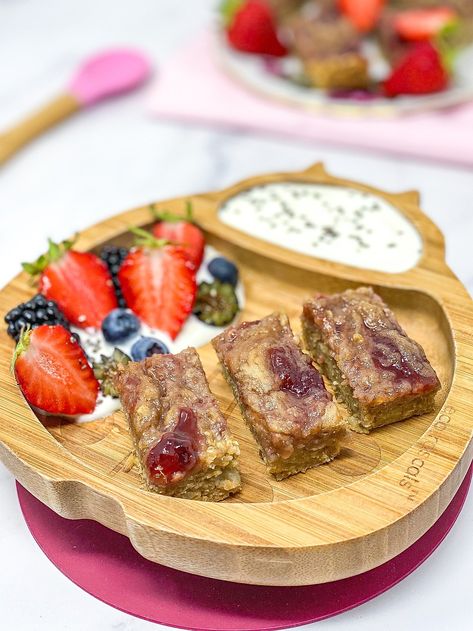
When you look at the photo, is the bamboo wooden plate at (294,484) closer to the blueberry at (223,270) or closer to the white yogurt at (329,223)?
the white yogurt at (329,223)

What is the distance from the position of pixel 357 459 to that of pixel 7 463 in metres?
1.04

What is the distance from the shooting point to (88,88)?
17.3 feet

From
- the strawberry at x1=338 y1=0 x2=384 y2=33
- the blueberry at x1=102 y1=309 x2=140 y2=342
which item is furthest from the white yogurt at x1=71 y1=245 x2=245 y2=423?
the strawberry at x1=338 y1=0 x2=384 y2=33

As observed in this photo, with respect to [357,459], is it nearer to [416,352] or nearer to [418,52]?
[416,352]

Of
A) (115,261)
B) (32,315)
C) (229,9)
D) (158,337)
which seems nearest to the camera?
(32,315)

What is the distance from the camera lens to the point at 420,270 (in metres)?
3.26

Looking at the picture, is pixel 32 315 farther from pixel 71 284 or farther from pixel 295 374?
pixel 295 374

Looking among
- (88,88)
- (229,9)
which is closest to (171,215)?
(88,88)

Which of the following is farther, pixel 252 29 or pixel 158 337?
pixel 252 29

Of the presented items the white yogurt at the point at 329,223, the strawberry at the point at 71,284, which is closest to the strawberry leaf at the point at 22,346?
the strawberry at the point at 71,284

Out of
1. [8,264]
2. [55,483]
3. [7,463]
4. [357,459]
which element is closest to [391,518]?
[357,459]

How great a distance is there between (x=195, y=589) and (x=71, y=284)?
122cm

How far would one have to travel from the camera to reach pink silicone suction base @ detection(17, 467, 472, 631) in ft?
8.12

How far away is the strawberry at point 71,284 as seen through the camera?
126 inches
